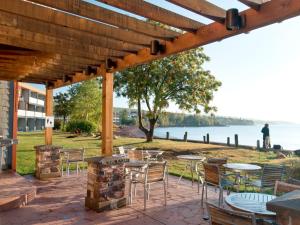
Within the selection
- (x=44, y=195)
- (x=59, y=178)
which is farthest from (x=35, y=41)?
(x=59, y=178)

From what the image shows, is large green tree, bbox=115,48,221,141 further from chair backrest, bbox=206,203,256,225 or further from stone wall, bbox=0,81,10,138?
chair backrest, bbox=206,203,256,225

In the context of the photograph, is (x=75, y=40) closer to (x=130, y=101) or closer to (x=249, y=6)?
(x=249, y=6)

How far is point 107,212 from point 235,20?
3545 mm

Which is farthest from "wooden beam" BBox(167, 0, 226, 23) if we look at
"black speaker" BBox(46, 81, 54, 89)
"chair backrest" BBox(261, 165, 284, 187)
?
"black speaker" BBox(46, 81, 54, 89)

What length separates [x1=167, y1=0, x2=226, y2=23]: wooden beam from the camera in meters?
2.83

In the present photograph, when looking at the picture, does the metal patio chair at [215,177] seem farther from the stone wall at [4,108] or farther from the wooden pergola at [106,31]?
the stone wall at [4,108]

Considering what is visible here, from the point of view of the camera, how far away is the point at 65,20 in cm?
327

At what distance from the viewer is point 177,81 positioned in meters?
17.2

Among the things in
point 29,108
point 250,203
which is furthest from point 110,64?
point 29,108

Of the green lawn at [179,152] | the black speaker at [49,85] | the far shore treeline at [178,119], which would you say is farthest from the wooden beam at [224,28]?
the far shore treeline at [178,119]

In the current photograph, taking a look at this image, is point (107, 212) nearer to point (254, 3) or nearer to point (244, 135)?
point (254, 3)

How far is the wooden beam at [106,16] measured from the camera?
2850 mm

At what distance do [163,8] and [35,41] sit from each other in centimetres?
192

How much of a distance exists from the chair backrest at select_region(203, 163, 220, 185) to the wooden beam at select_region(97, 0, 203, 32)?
229cm
